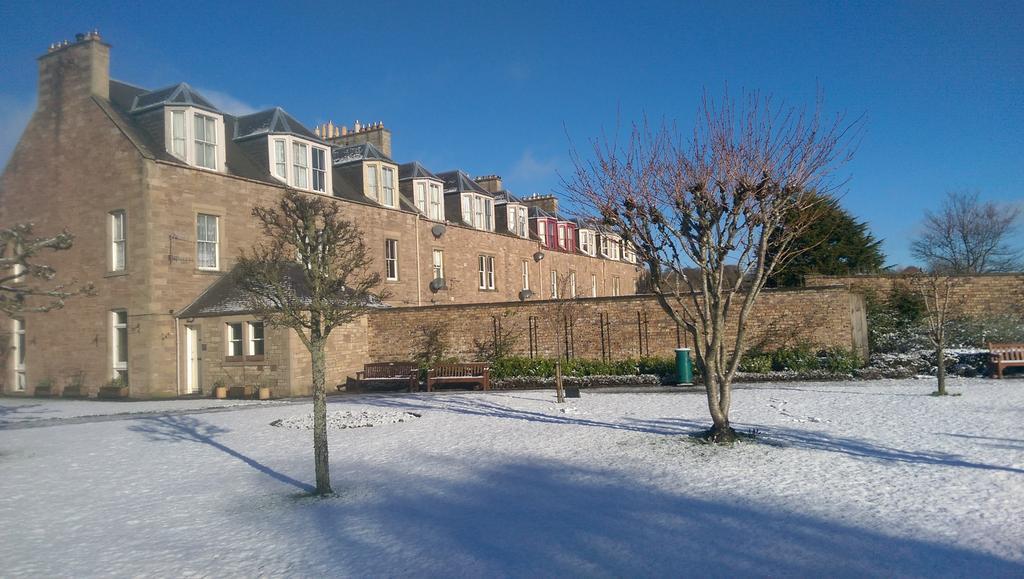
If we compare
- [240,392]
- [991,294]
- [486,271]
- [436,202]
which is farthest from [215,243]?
[991,294]

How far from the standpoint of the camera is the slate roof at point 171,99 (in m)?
22.6

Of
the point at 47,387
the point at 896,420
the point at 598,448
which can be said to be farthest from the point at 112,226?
the point at 896,420

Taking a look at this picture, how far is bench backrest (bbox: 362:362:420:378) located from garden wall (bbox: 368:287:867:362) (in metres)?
1.56

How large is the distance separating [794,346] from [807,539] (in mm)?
15023

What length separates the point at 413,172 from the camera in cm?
Result: 3178

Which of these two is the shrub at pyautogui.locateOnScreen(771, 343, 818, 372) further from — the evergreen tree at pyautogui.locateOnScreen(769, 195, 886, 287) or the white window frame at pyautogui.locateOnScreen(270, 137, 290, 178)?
the white window frame at pyautogui.locateOnScreen(270, 137, 290, 178)

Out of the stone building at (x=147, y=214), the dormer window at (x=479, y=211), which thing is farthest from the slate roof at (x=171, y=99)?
the dormer window at (x=479, y=211)

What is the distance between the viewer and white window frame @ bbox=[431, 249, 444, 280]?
102 ft

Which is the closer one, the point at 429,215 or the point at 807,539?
the point at 807,539

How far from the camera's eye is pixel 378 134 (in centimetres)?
3297

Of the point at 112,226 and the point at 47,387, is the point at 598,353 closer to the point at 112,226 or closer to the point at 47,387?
the point at 112,226

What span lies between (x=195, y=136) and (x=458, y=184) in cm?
1400

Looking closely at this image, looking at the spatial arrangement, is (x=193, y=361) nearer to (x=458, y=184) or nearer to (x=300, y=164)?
(x=300, y=164)

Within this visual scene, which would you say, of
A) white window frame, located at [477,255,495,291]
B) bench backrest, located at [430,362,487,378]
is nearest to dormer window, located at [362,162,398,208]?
white window frame, located at [477,255,495,291]
